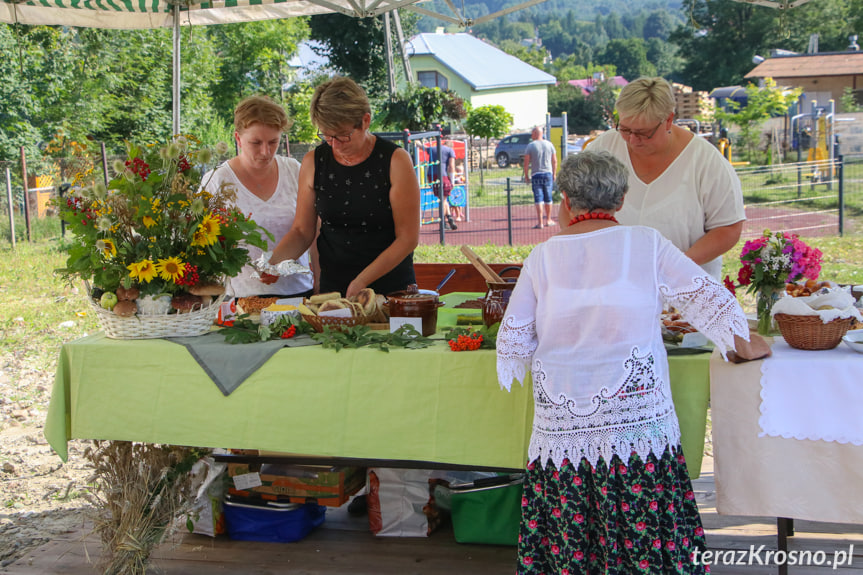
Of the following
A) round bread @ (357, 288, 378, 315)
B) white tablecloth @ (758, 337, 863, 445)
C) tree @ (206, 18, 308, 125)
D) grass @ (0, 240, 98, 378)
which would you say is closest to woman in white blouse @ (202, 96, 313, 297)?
round bread @ (357, 288, 378, 315)

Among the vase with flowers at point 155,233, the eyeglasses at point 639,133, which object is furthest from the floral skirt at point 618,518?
the vase with flowers at point 155,233

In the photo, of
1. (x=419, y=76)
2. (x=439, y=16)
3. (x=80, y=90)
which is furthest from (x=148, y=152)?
(x=419, y=76)

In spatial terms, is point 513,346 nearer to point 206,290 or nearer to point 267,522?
point 206,290

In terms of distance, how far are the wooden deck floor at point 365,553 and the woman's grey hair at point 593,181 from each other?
4.39 ft

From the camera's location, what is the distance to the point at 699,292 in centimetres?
188

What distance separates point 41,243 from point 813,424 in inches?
441

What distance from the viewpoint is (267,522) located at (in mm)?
2906

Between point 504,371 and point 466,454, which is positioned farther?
point 466,454

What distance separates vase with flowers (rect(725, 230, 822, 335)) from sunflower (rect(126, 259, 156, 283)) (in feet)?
5.63

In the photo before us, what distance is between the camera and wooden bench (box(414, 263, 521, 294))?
384 cm

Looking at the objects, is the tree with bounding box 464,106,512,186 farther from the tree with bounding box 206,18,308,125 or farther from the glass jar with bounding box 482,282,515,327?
the glass jar with bounding box 482,282,515,327

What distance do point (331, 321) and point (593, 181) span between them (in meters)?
Result: 1.02

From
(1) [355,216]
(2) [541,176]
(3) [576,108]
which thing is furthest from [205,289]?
(3) [576,108]

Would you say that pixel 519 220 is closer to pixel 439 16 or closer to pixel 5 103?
pixel 439 16
